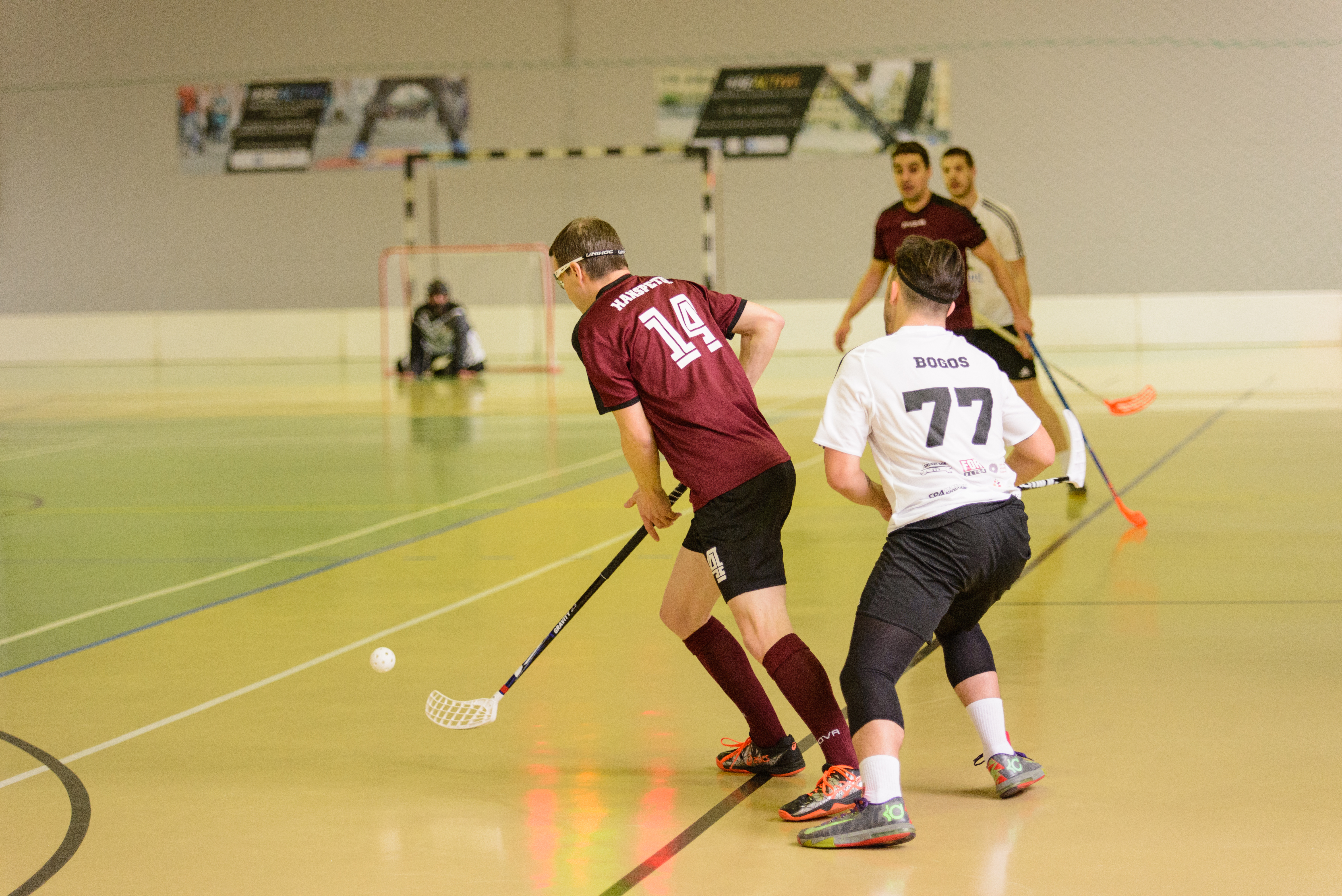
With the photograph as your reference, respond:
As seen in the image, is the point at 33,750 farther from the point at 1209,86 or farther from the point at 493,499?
the point at 1209,86

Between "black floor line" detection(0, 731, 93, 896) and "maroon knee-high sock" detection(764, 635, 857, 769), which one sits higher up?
"maroon knee-high sock" detection(764, 635, 857, 769)

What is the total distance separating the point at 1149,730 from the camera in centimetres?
408

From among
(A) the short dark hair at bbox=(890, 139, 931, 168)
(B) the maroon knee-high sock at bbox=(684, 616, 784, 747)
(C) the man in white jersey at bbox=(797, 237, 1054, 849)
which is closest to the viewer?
(C) the man in white jersey at bbox=(797, 237, 1054, 849)

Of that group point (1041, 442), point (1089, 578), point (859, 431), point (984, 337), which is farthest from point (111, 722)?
point (984, 337)

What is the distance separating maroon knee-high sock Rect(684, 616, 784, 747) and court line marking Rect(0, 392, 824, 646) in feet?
7.98

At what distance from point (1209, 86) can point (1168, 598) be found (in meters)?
18.1

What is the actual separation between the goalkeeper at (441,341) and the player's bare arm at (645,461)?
16119mm

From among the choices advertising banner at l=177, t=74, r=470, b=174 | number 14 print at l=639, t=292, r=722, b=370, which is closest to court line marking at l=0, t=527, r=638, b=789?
number 14 print at l=639, t=292, r=722, b=370

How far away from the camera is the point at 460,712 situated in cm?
430

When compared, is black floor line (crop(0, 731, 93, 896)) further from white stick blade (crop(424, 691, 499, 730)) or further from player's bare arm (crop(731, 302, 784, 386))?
player's bare arm (crop(731, 302, 784, 386))

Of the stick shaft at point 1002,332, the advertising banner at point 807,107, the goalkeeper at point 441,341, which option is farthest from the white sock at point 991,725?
the advertising banner at point 807,107

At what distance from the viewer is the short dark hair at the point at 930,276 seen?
3.47 m

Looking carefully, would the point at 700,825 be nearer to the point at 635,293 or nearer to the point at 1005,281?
the point at 635,293

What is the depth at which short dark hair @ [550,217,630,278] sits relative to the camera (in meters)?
3.67
